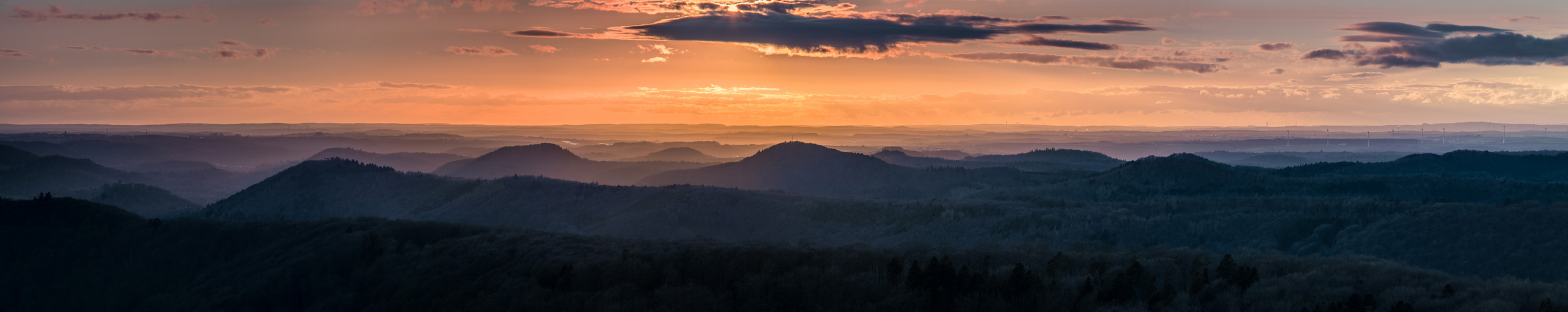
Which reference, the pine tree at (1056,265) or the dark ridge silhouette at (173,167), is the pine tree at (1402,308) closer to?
the pine tree at (1056,265)

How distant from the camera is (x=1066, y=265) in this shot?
30797mm

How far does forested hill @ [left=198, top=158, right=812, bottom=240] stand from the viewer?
65.4 meters

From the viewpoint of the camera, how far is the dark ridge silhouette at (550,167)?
6019 inches

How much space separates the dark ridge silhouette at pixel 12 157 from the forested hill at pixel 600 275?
4294 inches

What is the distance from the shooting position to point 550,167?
16550 cm

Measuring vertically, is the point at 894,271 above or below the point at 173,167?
above

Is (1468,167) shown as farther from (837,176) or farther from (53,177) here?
(53,177)

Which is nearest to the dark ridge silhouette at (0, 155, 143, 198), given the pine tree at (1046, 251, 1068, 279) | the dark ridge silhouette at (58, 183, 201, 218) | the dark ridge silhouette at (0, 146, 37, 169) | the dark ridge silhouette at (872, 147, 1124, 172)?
the dark ridge silhouette at (0, 146, 37, 169)

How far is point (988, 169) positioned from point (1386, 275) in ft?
296

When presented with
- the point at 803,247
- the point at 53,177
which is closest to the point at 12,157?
the point at 53,177

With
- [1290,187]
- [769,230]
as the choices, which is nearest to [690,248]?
[769,230]

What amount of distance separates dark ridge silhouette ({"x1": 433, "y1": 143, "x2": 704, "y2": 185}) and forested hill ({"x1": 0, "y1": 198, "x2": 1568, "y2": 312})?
99375 mm

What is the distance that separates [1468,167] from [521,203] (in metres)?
119

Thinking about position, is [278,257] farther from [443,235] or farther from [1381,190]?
[1381,190]
